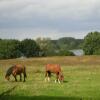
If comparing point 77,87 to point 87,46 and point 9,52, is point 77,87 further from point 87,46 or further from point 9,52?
point 87,46

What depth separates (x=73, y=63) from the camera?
6512 cm

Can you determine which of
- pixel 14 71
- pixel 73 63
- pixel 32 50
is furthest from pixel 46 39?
pixel 14 71

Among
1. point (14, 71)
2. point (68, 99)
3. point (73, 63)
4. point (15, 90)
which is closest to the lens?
point (68, 99)

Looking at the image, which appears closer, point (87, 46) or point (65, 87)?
point (65, 87)

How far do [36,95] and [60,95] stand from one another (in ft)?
4.72

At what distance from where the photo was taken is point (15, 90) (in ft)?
93.6

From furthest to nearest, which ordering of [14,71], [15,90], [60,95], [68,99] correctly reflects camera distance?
[14,71]
[15,90]
[60,95]
[68,99]

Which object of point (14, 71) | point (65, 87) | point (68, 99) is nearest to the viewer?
point (68, 99)

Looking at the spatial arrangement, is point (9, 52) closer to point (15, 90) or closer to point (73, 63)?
point (73, 63)

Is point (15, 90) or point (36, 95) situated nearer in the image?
point (36, 95)

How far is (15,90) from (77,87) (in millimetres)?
4594

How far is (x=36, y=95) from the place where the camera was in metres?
26.5

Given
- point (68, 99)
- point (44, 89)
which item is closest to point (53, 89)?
point (44, 89)

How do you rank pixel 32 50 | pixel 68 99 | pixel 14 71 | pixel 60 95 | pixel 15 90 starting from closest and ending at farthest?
1. pixel 68 99
2. pixel 60 95
3. pixel 15 90
4. pixel 14 71
5. pixel 32 50
